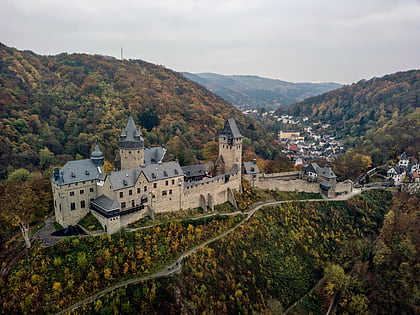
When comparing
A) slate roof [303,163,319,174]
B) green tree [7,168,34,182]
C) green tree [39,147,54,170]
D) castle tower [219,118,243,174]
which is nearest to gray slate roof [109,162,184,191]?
castle tower [219,118,243,174]

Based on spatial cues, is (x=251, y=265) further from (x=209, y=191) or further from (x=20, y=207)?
(x=20, y=207)

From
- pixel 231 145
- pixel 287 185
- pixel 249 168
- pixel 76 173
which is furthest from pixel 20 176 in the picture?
pixel 287 185

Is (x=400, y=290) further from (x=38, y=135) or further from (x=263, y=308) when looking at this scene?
(x=38, y=135)

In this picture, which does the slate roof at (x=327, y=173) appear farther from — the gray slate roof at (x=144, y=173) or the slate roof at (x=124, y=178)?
the slate roof at (x=124, y=178)

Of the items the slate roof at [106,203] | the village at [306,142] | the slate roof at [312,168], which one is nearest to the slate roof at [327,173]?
the slate roof at [312,168]

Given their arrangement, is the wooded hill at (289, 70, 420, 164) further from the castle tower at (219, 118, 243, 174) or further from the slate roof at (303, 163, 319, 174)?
A: the castle tower at (219, 118, 243, 174)

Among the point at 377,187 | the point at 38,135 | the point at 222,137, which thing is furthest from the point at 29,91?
the point at 377,187
